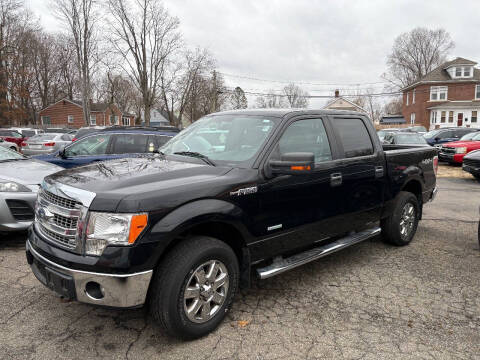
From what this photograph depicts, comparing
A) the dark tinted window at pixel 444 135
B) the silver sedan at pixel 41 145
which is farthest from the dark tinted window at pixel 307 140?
the dark tinted window at pixel 444 135

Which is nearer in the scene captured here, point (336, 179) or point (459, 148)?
point (336, 179)

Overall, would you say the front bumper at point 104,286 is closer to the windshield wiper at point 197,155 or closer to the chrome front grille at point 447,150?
the windshield wiper at point 197,155

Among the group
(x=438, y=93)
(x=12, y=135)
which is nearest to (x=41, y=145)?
(x=12, y=135)

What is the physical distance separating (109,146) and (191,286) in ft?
18.1

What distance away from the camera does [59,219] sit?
2748mm

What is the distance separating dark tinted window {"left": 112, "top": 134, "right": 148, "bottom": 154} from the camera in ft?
24.6

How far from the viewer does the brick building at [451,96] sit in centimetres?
4138

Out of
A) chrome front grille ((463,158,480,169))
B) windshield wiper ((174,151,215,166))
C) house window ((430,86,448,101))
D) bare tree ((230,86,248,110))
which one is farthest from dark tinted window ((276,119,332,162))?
bare tree ((230,86,248,110))

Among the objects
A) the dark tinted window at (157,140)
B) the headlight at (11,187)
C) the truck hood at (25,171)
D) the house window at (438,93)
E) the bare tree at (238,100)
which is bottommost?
the headlight at (11,187)

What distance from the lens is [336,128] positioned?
13.5 feet

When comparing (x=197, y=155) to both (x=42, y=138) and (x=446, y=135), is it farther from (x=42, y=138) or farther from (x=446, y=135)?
(x=446, y=135)

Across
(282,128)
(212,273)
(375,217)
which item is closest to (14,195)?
(212,273)

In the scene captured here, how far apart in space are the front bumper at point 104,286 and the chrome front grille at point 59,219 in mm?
200

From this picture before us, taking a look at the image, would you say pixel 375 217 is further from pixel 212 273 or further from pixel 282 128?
pixel 212 273
